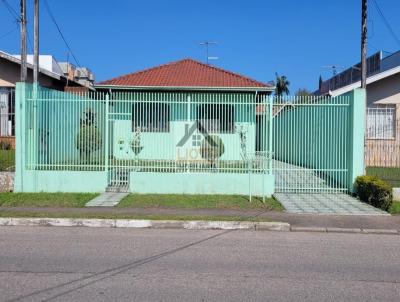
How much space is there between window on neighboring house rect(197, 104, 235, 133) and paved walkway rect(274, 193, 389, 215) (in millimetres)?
2393

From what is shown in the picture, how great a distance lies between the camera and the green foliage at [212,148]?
1354cm

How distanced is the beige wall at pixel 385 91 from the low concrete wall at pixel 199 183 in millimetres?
10538

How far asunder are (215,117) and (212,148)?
2.81 ft

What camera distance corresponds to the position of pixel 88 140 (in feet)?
44.8

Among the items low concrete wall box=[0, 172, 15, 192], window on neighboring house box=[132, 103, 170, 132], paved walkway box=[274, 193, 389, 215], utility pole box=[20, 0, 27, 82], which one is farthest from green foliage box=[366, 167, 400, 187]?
utility pole box=[20, 0, 27, 82]

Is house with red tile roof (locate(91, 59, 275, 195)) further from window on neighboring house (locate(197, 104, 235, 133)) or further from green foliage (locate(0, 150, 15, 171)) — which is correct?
green foliage (locate(0, 150, 15, 171))

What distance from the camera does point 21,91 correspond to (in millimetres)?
12906

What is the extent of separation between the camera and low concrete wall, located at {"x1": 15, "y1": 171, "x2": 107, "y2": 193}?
13.0 m

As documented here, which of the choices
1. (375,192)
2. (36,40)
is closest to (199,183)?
(375,192)

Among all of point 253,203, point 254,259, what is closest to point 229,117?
point 253,203

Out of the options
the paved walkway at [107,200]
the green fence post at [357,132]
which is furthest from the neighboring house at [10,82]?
the green fence post at [357,132]

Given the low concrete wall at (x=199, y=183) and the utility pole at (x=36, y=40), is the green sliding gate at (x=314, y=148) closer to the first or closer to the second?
the low concrete wall at (x=199, y=183)

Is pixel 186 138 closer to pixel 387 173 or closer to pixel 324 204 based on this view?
pixel 324 204

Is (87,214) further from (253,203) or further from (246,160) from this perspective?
(246,160)
